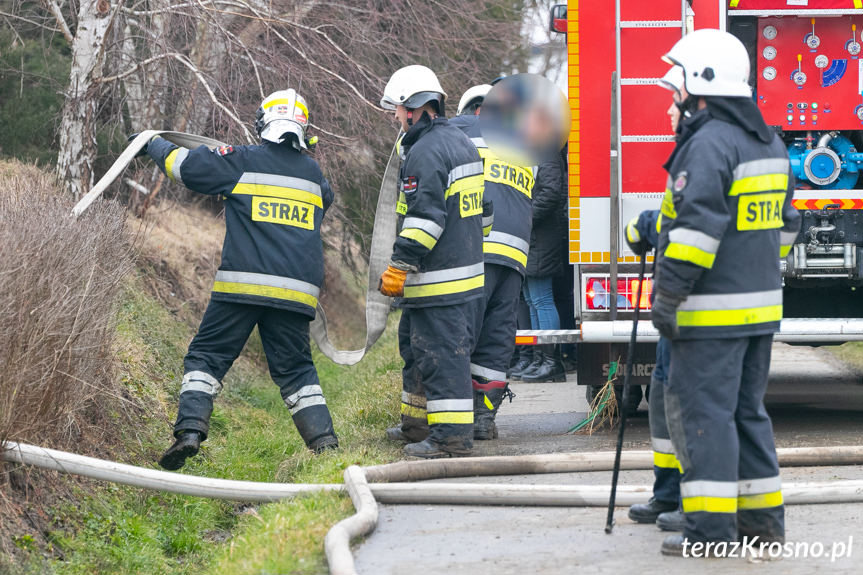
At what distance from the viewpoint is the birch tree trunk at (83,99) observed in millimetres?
8992

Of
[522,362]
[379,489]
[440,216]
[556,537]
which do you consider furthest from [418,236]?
[522,362]

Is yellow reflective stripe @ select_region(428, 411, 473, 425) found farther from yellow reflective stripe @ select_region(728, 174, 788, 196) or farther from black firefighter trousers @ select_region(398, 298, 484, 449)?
yellow reflective stripe @ select_region(728, 174, 788, 196)

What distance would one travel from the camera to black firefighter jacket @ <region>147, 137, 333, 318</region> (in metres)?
5.73

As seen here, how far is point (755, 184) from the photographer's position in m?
4.02

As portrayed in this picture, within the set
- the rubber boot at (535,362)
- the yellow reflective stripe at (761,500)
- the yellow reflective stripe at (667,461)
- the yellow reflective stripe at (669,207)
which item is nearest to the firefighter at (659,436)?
the yellow reflective stripe at (667,461)

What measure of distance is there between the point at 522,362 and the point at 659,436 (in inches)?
202

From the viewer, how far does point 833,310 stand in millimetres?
7113

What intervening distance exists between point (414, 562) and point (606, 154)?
304 centimetres

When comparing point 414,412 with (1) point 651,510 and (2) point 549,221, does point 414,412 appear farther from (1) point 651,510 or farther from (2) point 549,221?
(2) point 549,221

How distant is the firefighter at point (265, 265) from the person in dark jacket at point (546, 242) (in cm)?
267

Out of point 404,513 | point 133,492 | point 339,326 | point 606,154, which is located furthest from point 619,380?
point 339,326

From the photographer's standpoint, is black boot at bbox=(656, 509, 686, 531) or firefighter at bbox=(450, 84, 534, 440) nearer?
black boot at bbox=(656, 509, 686, 531)

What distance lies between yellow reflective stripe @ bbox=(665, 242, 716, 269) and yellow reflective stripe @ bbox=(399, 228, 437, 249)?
2016 mm

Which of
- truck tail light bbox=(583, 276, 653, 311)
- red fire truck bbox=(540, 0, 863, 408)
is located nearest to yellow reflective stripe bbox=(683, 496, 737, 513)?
red fire truck bbox=(540, 0, 863, 408)
